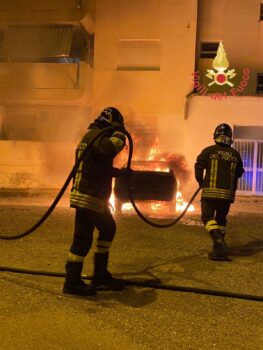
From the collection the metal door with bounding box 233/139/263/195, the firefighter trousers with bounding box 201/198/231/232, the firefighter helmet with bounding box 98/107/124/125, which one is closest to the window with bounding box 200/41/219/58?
the metal door with bounding box 233/139/263/195

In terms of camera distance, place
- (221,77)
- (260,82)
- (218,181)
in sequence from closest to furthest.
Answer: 1. (218,181)
2. (221,77)
3. (260,82)

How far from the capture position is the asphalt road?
3594mm

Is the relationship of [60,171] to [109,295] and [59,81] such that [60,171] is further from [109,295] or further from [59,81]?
[109,295]

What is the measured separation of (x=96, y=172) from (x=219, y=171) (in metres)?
2.19

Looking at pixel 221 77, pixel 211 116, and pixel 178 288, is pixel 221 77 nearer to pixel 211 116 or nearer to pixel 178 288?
pixel 211 116

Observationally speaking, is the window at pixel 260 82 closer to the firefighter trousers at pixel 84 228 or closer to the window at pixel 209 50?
the window at pixel 209 50

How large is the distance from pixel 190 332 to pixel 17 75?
1614cm

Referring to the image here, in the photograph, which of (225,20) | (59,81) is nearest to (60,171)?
(59,81)

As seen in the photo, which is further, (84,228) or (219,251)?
(219,251)

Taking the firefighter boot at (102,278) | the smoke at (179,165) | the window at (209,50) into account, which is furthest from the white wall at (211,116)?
the firefighter boot at (102,278)

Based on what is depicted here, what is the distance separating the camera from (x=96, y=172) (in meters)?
4.53

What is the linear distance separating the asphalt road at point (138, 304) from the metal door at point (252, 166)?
10.2 meters

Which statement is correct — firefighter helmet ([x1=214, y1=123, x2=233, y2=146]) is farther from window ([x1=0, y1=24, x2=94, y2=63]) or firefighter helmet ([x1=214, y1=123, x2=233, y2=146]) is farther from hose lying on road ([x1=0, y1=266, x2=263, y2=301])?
window ([x1=0, y1=24, x2=94, y2=63])

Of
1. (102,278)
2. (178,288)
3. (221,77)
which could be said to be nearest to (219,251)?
(178,288)
